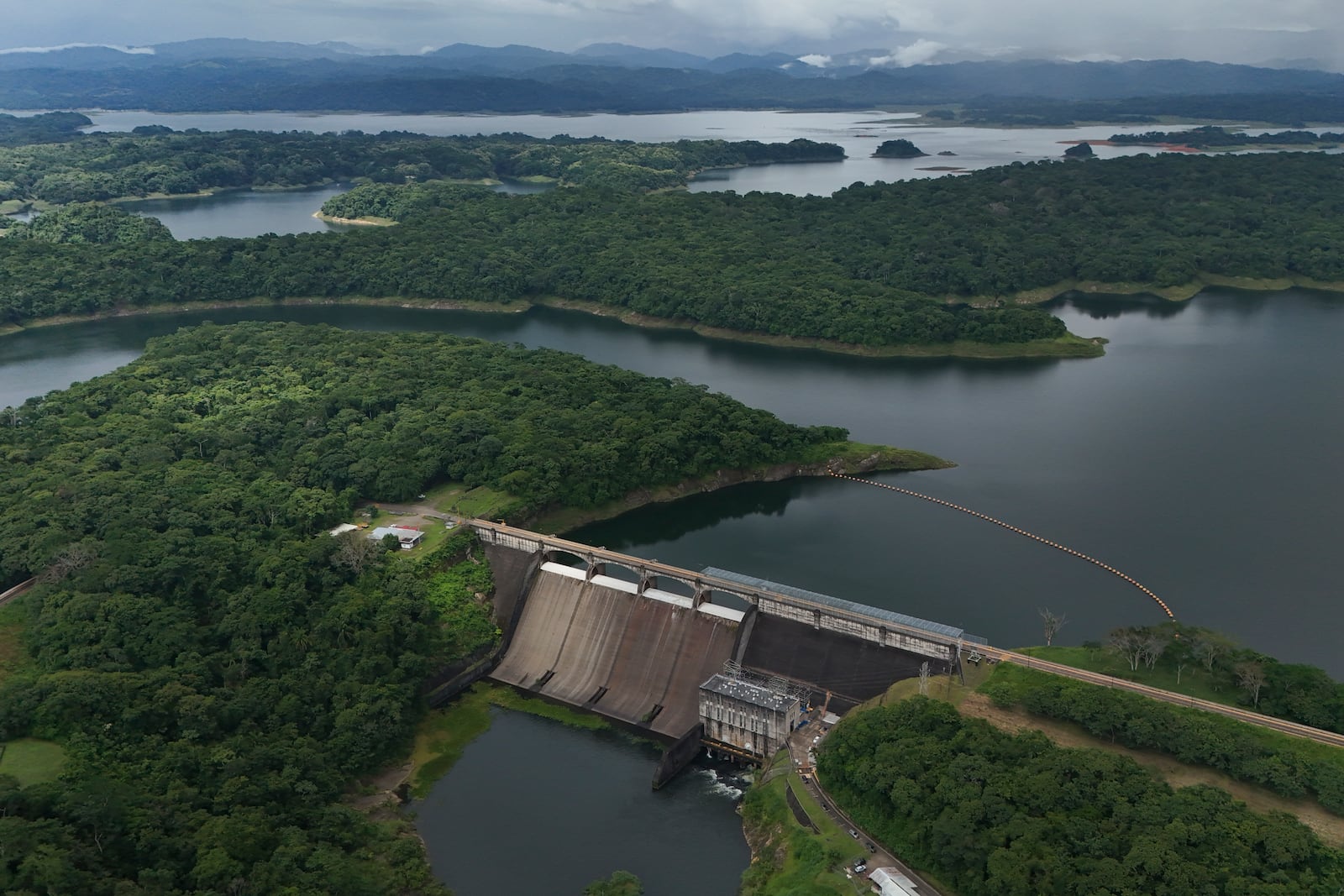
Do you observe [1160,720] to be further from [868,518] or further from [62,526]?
[62,526]

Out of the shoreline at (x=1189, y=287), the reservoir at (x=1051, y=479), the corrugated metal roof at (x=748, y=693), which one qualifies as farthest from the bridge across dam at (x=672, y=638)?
the shoreline at (x=1189, y=287)

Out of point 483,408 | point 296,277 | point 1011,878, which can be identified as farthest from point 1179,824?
point 296,277

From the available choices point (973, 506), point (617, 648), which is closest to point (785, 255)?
point (973, 506)

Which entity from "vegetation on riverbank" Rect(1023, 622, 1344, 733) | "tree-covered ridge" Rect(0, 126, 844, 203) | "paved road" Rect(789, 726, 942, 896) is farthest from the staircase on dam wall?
"tree-covered ridge" Rect(0, 126, 844, 203)

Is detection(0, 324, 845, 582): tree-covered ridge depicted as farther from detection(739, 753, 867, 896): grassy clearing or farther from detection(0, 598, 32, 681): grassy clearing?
detection(739, 753, 867, 896): grassy clearing

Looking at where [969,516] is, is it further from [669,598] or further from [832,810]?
[832,810]

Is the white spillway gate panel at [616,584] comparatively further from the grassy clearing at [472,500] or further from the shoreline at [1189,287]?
the shoreline at [1189,287]
